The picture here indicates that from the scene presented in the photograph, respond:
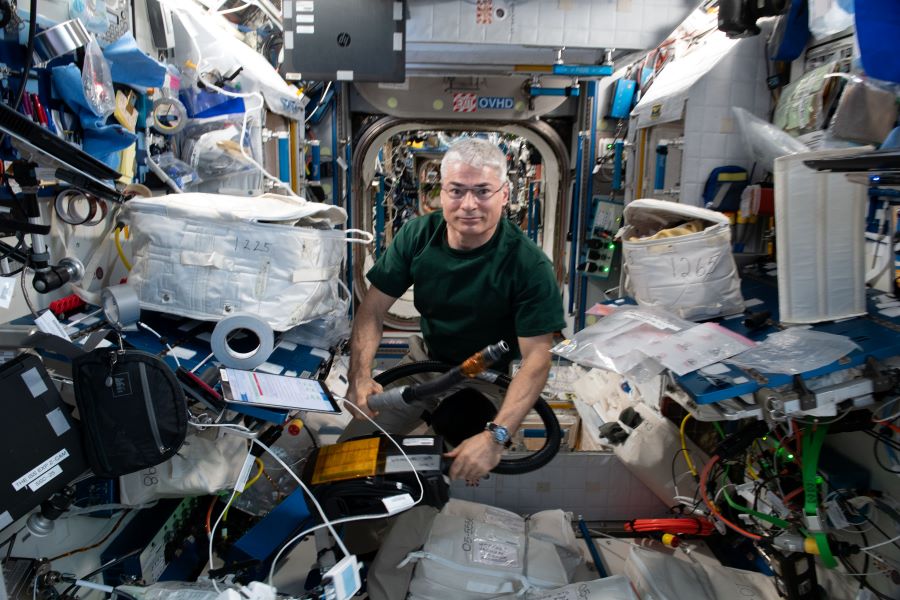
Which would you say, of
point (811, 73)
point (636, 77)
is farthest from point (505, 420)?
point (636, 77)

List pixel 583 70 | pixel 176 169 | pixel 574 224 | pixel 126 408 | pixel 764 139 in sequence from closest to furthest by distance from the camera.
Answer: pixel 126 408
pixel 176 169
pixel 764 139
pixel 583 70
pixel 574 224

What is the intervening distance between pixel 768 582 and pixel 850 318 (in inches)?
46.2

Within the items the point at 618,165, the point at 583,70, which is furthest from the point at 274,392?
the point at 618,165

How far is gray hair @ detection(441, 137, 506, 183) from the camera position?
220 cm

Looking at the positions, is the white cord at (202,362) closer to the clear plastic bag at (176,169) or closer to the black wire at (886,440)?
the clear plastic bag at (176,169)

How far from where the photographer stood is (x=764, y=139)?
289 centimetres

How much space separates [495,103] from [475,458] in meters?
3.93

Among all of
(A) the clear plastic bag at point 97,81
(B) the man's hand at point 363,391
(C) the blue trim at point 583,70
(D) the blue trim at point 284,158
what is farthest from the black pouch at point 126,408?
(C) the blue trim at point 583,70

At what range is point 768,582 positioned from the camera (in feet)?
7.75

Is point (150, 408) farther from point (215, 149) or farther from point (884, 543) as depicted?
point (884, 543)

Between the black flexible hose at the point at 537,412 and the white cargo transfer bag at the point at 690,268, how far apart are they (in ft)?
2.47

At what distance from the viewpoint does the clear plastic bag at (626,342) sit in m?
1.93

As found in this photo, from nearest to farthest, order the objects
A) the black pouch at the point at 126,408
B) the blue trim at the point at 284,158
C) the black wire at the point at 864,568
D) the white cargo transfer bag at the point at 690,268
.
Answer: the black pouch at the point at 126,408 → the black wire at the point at 864,568 → the white cargo transfer bag at the point at 690,268 → the blue trim at the point at 284,158

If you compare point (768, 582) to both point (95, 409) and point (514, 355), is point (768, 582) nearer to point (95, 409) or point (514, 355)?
point (514, 355)
